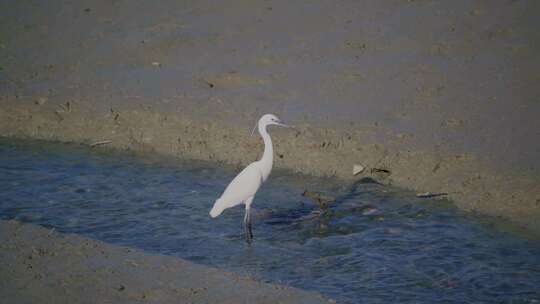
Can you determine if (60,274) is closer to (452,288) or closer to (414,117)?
(452,288)

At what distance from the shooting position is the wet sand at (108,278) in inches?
235

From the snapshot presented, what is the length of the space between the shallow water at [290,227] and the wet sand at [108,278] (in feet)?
1.74

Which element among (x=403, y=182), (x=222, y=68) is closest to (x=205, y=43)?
(x=222, y=68)

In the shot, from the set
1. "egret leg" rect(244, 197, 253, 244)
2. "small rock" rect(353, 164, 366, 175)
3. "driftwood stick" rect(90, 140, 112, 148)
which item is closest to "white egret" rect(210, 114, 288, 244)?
"egret leg" rect(244, 197, 253, 244)

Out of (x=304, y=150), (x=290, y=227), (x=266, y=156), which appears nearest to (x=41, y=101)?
(x=304, y=150)

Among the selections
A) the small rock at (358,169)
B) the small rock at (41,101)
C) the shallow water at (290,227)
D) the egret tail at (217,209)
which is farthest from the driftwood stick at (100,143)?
the small rock at (358,169)

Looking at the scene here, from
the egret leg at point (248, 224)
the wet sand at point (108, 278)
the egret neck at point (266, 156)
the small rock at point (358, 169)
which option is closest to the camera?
the wet sand at point (108, 278)

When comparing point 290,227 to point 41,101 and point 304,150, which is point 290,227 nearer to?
point 304,150

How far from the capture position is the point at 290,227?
799 centimetres

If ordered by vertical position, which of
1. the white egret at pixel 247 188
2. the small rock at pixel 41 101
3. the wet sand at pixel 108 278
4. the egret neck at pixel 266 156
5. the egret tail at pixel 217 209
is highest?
the small rock at pixel 41 101

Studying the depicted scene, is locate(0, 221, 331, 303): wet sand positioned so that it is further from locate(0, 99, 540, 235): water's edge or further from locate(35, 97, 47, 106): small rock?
locate(35, 97, 47, 106): small rock

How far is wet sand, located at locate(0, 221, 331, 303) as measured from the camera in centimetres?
598

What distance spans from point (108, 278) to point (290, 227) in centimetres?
222

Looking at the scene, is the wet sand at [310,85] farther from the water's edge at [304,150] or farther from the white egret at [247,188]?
the white egret at [247,188]
